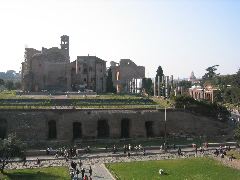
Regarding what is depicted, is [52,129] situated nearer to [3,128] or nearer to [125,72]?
[3,128]

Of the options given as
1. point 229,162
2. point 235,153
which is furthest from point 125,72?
point 229,162

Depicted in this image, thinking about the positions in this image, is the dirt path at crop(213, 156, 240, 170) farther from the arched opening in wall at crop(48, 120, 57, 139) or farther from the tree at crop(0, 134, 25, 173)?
the arched opening in wall at crop(48, 120, 57, 139)

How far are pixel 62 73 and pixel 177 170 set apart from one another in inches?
1828

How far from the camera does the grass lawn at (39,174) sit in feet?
88.0

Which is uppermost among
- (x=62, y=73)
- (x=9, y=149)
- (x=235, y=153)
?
(x=62, y=73)

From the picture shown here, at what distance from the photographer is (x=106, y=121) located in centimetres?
4375

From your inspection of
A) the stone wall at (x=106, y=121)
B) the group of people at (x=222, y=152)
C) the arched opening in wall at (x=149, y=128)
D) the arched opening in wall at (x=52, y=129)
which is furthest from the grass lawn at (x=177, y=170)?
the arched opening in wall at (x=52, y=129)

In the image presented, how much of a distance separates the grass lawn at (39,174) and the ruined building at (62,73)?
134 ft

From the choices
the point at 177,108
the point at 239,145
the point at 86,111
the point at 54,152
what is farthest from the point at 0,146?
the point at 177,108

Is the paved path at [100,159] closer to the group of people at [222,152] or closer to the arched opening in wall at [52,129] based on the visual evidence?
the group of people at [222,152]

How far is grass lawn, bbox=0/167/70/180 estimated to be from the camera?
26812 mm

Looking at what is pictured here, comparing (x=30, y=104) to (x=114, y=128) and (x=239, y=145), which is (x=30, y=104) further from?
(x=239, y=145)

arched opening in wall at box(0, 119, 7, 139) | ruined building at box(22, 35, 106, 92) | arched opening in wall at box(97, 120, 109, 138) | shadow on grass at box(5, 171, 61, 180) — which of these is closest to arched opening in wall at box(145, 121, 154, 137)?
arched opening in wall at box(97, 120, 109, 138)

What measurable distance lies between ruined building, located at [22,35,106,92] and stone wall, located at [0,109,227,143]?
2719 centimetres
